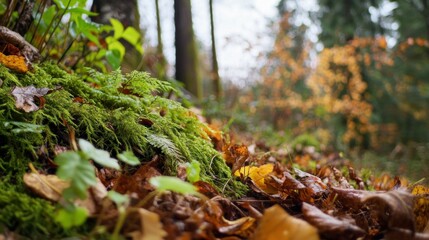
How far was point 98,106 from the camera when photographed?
5.24 feet

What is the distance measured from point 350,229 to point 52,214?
0.93 m

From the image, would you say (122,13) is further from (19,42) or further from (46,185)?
(46,185)

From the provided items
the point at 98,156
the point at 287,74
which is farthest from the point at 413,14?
the point at 98,156

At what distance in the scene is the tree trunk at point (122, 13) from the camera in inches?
117

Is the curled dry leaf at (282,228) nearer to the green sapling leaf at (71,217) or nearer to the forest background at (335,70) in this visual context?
the green sapling leaf at (71,217)

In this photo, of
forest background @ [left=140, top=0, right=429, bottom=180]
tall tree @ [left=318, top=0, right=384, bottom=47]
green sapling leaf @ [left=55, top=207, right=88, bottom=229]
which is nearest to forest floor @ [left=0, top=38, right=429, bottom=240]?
green sapling leaf @ [left=55, top=207, right=88, bottom=229]

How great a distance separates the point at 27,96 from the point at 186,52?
4.90 meters

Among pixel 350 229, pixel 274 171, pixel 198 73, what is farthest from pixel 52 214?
pixel 198 73

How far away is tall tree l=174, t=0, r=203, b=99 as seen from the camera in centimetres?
599

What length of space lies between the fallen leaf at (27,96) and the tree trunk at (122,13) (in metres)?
1.45

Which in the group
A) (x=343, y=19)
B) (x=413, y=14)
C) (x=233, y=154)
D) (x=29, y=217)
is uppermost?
(x=413, y=14)

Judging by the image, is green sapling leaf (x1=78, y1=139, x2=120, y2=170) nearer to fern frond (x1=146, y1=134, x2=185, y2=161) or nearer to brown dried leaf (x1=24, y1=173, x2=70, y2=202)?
brown dried leaf (x1=24, y1=173, x2=70, y2=202)

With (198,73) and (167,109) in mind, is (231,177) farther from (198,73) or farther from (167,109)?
(198,73)

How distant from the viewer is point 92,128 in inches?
55.6
